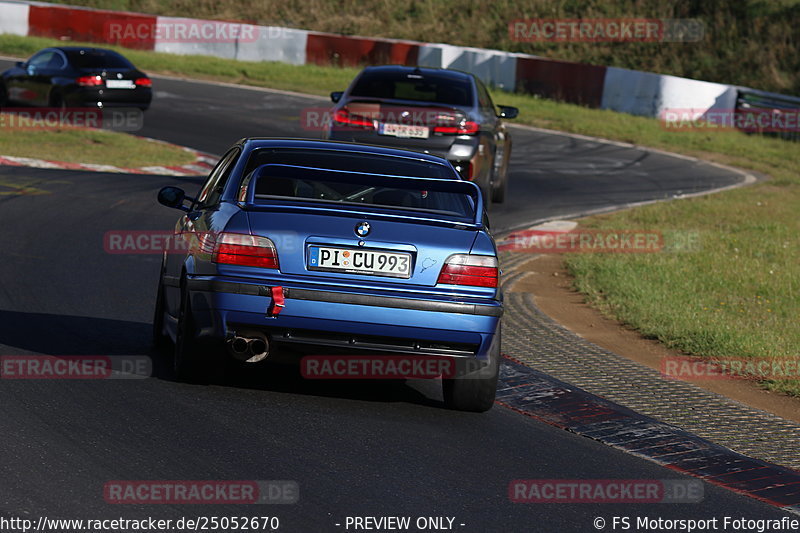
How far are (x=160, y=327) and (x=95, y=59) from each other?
55.6 ft

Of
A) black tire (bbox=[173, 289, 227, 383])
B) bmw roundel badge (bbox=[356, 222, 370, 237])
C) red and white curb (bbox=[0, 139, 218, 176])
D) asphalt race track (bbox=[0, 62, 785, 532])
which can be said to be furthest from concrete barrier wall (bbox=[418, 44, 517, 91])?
bmw roundel badge (bbox=[356, 222, 370, 237])

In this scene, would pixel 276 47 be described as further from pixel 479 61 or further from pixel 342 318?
pixel 342 318

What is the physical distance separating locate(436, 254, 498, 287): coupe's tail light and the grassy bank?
3164 cm

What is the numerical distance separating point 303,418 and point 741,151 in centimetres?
2216

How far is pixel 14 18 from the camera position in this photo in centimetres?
3944

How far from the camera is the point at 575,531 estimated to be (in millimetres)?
5312

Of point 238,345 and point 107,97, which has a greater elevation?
point 238,345

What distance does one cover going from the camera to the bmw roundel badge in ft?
22.0

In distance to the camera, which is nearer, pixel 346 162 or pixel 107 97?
pixel 346 162

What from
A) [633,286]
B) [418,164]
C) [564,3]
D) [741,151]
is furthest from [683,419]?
[564,3]

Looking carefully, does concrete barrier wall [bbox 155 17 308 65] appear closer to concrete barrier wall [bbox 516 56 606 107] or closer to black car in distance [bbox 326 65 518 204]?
concrete barrier wall [bbox 516 56 606 107]

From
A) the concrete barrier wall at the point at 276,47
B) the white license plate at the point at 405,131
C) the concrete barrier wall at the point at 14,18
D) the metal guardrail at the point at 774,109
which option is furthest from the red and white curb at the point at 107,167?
the concrete barrier wall at the point at 14,18

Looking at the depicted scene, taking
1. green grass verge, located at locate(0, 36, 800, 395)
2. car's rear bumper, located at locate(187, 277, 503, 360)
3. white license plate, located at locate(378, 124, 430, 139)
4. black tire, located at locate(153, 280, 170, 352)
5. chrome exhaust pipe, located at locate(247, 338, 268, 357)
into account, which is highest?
white license plate, located at locate(378, 124, 430, 139)

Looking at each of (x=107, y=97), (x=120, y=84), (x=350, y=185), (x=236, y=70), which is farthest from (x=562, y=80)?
(x=350, y=185)
